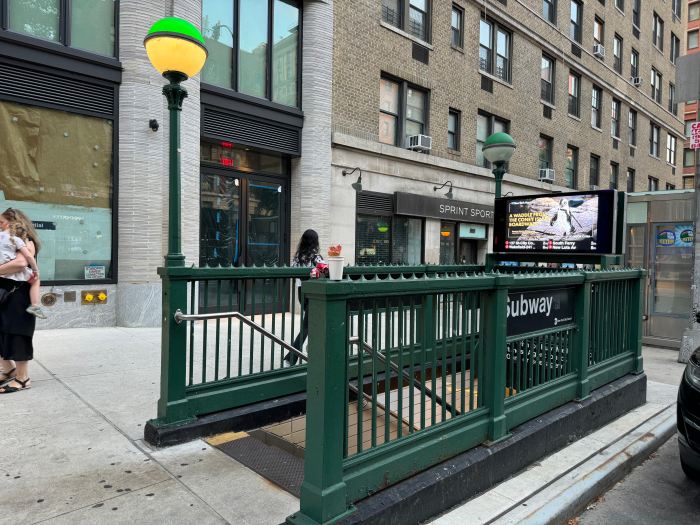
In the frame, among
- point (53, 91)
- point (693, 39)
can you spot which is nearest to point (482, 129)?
point (53, 91)

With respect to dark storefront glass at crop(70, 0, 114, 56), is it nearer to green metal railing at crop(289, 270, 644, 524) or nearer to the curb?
green metal railing at crop(289, 270, 644, 524)

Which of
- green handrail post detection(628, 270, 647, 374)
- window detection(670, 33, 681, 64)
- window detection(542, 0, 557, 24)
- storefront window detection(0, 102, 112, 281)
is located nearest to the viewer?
green handrail post detection(628, 270, 647, 374)

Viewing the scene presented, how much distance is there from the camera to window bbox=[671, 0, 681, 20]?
30.6 m

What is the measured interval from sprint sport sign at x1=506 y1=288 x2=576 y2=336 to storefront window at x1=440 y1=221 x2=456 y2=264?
37.7ft

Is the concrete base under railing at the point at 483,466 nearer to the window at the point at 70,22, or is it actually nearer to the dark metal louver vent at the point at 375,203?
the dark metal louver vent at the point at 375,203

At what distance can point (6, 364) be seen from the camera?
16.4ft

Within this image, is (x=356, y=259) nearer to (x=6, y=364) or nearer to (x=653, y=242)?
(x=653, y=242)

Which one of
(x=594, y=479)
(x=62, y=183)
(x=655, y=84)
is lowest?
(x=594, y=479)

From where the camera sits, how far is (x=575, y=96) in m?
Answer: 21.9

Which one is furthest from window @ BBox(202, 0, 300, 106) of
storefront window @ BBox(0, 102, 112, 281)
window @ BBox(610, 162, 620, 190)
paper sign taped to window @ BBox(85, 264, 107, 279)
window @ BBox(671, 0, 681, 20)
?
window @ BBox(671, 0, 681, 20)

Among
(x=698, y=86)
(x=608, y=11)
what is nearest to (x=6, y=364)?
(x=698, y=86)

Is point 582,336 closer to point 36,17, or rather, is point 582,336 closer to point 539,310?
point 539,310

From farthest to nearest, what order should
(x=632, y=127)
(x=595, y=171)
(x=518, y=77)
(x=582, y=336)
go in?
(x=632, y=127)
(x=595, y=171)
(x=518, y=77)
(x=582, y=336)

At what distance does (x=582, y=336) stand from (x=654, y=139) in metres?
30.9
